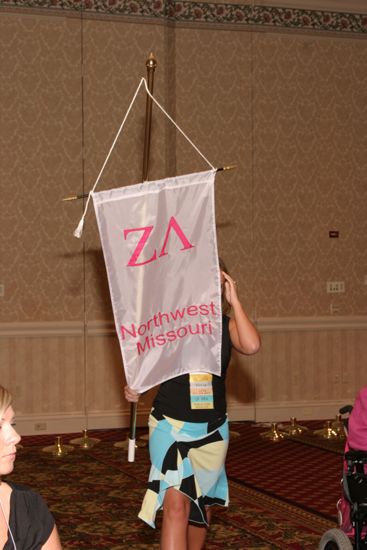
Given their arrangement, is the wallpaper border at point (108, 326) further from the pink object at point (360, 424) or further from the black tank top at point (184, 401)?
the pink object at point (360, 424)

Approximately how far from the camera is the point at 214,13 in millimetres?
9594

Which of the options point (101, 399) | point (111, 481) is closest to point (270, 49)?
point (101, 399)

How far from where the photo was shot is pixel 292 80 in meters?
9.84

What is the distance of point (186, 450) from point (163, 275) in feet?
2.53

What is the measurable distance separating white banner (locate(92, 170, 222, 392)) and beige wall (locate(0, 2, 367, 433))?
491cm

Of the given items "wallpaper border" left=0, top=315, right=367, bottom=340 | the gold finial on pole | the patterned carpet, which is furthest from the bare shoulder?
"wallpaper border" left=0, top=315, right=367, bottom=340

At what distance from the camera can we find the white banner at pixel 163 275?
13.9 feet

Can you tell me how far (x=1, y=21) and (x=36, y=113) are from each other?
2.91 ft

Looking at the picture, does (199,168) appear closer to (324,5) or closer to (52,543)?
(324,5)

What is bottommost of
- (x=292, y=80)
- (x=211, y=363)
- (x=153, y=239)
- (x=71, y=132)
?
(x=211, y=363)

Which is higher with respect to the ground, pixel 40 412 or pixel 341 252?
pixel 341 252

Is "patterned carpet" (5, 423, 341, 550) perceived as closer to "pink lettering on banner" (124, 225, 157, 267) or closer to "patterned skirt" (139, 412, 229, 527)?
"patterned skirt" (139, 412, 229, 527)

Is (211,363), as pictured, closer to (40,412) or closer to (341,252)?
(40,412)

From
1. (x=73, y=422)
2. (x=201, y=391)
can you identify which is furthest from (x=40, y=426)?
(x=201, y=391)
